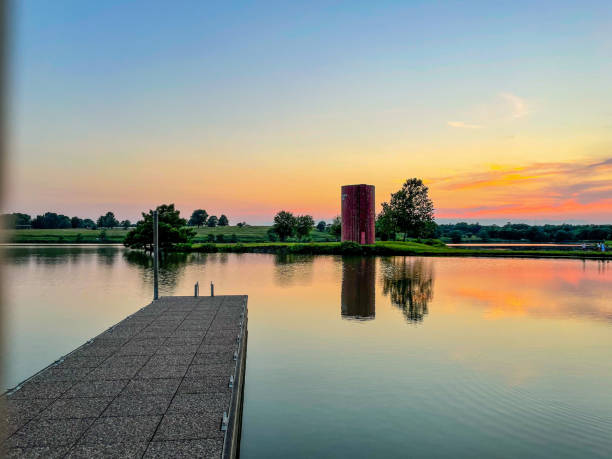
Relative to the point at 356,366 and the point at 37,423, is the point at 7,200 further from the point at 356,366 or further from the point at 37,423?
the point at 356,366

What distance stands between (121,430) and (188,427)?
1.36 m

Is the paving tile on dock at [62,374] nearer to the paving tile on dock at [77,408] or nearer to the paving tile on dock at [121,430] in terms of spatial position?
the paving tile on dock at [77,408]

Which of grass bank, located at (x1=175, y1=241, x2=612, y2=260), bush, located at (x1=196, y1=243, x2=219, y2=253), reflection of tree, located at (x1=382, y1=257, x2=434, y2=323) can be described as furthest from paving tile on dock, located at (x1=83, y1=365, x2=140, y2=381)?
bush, located at (x1=196, y1=243, x2=219, y2=253)

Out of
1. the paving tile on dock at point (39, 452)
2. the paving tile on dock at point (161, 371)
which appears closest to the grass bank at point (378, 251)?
the paving tile on dock at point (161, 371)

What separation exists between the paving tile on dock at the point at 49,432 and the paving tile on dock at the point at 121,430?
236mm

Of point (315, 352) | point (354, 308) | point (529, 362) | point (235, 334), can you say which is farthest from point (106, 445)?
point (354, 308)

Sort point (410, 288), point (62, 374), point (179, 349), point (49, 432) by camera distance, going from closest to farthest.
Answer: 1. point (49, 432)
2. point (62, 374)
3. point (179, 349)
4. point (410, 288)

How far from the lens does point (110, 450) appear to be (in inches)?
316

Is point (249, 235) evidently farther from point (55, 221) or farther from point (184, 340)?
point (184, 340)

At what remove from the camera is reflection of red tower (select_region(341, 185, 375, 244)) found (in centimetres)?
7575

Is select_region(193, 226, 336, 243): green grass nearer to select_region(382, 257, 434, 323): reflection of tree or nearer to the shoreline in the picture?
the shoreline

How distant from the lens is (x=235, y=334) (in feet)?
53.2

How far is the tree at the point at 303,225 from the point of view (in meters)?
111

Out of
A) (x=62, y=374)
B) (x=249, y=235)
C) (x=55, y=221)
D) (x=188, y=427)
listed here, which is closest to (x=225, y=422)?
(x=188, y=427)
